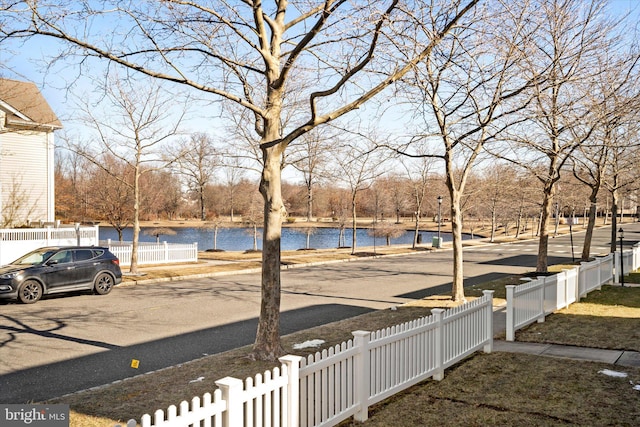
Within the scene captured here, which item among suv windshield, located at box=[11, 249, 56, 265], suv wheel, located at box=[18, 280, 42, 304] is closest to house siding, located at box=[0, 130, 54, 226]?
suv windshield, located at box=[11, 249, 56, 265]

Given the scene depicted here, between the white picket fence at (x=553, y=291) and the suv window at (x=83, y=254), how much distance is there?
13.1 meters

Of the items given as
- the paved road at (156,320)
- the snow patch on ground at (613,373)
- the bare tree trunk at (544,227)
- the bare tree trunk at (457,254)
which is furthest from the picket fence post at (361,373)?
the bare tree trunk at (544,227)

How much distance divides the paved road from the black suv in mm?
383

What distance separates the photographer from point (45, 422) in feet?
20.1

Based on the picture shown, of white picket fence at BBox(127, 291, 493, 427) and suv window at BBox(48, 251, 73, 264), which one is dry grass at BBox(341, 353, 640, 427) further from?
suv window at BBox(48, 251, 73, 264)

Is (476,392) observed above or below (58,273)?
below

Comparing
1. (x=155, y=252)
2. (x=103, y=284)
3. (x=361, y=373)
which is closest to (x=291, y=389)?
(x=361, y=373)

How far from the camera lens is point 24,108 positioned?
24.1m

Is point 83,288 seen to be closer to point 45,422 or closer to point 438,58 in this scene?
point 45,422

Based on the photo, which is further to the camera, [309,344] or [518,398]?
[309,344]

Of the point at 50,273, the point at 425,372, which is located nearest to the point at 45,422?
the point at 425,372

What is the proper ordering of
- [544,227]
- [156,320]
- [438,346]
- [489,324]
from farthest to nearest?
[544,227] < [156,320] < [489,324] < [438,346]

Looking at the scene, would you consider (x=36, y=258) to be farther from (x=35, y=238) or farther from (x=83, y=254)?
(x=35, y=238)

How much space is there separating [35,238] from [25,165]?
6.57 meters
